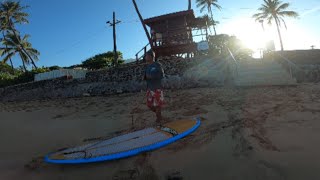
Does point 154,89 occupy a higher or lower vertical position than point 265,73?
lower

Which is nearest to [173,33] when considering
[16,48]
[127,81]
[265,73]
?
[127,81]

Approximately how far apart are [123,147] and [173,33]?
16.3 meters

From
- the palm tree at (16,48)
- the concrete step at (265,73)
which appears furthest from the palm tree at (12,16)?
the concrete step at (265,73)

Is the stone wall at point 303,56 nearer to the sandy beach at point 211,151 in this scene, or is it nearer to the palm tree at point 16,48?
the sandy beach at point 211,151

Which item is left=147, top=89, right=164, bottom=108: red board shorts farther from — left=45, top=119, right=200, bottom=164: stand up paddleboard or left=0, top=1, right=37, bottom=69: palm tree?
left=0, top=1, right=37, bottom=69: palm tree

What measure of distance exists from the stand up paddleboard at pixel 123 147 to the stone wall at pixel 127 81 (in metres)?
8.88

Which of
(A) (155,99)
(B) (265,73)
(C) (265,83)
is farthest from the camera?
(B) (265,73)

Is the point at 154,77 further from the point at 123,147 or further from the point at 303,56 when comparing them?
the point at 303,56

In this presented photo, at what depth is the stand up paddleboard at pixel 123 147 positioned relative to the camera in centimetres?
346

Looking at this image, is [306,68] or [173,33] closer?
[306,68]

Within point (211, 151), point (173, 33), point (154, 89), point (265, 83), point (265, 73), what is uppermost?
point (173, 33)

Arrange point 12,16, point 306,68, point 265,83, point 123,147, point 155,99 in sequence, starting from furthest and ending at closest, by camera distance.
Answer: point 12,16 < point 306,68 < point 265,83 < point 155,99 < point 123,147

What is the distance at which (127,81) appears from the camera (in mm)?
15633

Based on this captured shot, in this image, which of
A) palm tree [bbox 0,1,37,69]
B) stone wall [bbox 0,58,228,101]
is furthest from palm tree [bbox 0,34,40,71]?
stone wall [bbox 0,58,228,101]
